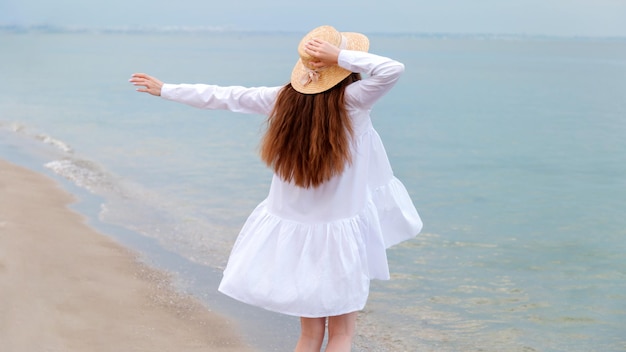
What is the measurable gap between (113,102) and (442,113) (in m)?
9.51

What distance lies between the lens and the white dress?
134 inches

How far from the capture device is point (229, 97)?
11.4ft

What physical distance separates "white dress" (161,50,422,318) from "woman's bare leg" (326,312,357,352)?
17 cm

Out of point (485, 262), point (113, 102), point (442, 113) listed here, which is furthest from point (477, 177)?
point (113, 102)

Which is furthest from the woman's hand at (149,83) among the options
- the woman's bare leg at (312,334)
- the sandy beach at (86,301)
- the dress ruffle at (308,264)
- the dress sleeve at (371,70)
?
the sandy beach at (86,301)

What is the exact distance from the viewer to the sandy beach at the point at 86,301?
4.44 meters

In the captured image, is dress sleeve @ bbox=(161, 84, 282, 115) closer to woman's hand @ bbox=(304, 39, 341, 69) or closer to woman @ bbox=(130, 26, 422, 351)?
woman @ bbox=(130, 26, 422, 351)

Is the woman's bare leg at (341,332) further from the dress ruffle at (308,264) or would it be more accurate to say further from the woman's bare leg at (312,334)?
the dress ruffle at (308,264)

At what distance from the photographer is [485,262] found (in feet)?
24.6

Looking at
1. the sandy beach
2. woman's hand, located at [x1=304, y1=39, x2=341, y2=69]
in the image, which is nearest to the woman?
woman's hand, located at [x1=304, y1=39, x2=341, y2=69]

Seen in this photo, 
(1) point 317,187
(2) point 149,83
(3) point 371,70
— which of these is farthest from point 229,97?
(3) point 371,70

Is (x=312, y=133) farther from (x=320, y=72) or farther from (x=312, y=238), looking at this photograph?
(x=312, y=238)

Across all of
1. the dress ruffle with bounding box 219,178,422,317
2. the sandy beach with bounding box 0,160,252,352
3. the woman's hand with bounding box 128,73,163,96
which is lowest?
the sandy beach with bounding box 0,160,252,352

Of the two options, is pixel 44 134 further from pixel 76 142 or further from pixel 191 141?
pixel 191 141
